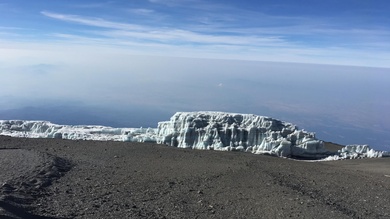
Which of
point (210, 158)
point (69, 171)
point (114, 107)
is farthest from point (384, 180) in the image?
point (114, 107)

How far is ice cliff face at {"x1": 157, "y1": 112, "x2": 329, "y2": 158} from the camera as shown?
742 inches

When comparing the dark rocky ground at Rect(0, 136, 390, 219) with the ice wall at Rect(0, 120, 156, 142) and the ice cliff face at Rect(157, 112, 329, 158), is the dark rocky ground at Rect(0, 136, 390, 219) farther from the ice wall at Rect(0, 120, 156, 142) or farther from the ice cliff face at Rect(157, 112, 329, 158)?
the ice wall at Rect(0, 120, 156, 142)

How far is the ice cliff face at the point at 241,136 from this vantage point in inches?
742

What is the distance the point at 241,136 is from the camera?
1930 centimetres

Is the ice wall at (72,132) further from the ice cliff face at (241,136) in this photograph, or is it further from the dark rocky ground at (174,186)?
the dark rocky ground at (174,186)

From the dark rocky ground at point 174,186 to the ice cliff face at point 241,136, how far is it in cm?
412

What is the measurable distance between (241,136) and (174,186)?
30.9 ft

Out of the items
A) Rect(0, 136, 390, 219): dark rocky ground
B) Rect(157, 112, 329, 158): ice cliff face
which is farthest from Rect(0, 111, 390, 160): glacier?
Rect(0, 136, 390, 219): dark rocky ground

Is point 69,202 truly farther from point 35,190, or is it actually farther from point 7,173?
point 7,173

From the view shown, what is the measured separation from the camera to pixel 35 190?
29.8ft

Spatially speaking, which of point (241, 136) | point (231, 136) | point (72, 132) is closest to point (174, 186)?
point (231, 136)

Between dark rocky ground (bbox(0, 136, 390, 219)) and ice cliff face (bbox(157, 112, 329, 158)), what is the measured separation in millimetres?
4117

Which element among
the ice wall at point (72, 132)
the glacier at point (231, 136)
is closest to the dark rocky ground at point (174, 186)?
the glacier at point (231, 136)

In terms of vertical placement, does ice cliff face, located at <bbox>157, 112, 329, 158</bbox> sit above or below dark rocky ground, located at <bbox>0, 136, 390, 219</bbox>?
above
